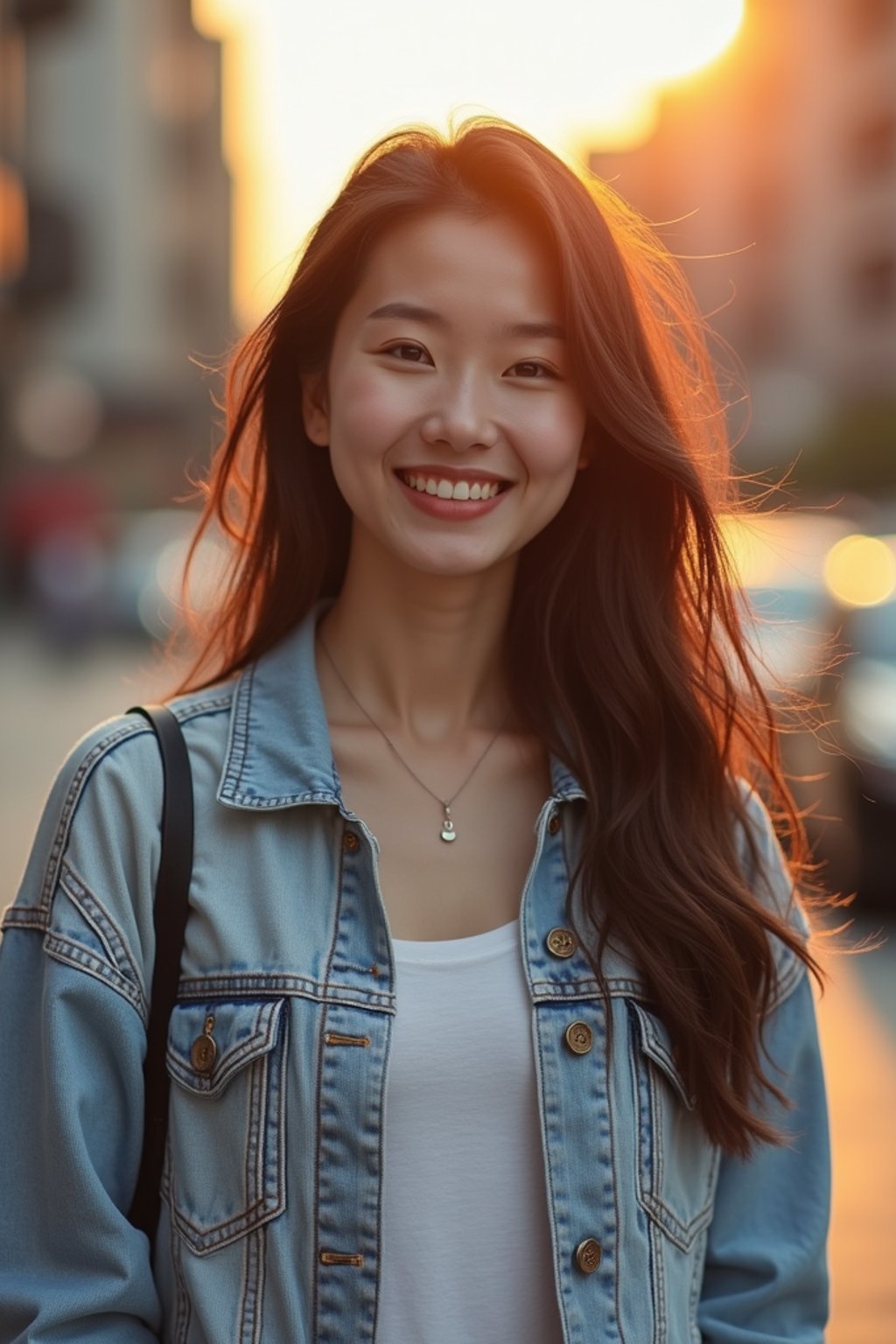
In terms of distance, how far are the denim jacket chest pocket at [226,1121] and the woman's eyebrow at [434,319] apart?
894mm

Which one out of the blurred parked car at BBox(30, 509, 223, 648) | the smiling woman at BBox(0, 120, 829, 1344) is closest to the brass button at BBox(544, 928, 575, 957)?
the smiling woman at BBox(0, 120, 829, 1344)

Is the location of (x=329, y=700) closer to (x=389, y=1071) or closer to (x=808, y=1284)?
(x=389, y=1071)

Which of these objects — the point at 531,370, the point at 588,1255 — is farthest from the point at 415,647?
the point at 588,1255

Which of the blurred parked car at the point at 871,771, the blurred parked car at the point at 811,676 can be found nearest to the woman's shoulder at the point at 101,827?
the blurred parked car at the point at 811,676

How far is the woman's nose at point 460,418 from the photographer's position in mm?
2369

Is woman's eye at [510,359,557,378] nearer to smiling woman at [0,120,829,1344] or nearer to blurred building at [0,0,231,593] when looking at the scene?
smiling woman at [0,120,829,1344]

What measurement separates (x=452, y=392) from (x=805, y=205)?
5471 cm

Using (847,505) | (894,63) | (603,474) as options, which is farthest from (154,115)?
(603,474)

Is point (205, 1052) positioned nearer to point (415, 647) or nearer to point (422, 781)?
point (422, 781)

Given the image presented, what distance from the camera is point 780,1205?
2.53 metres

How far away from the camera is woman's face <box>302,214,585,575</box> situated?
239 centimetres

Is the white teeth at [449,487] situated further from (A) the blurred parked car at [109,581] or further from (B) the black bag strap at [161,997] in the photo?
(A) the blurred parked car at [109,581]

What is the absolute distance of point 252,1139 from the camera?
7.16 ft

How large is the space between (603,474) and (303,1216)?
3.78ft
